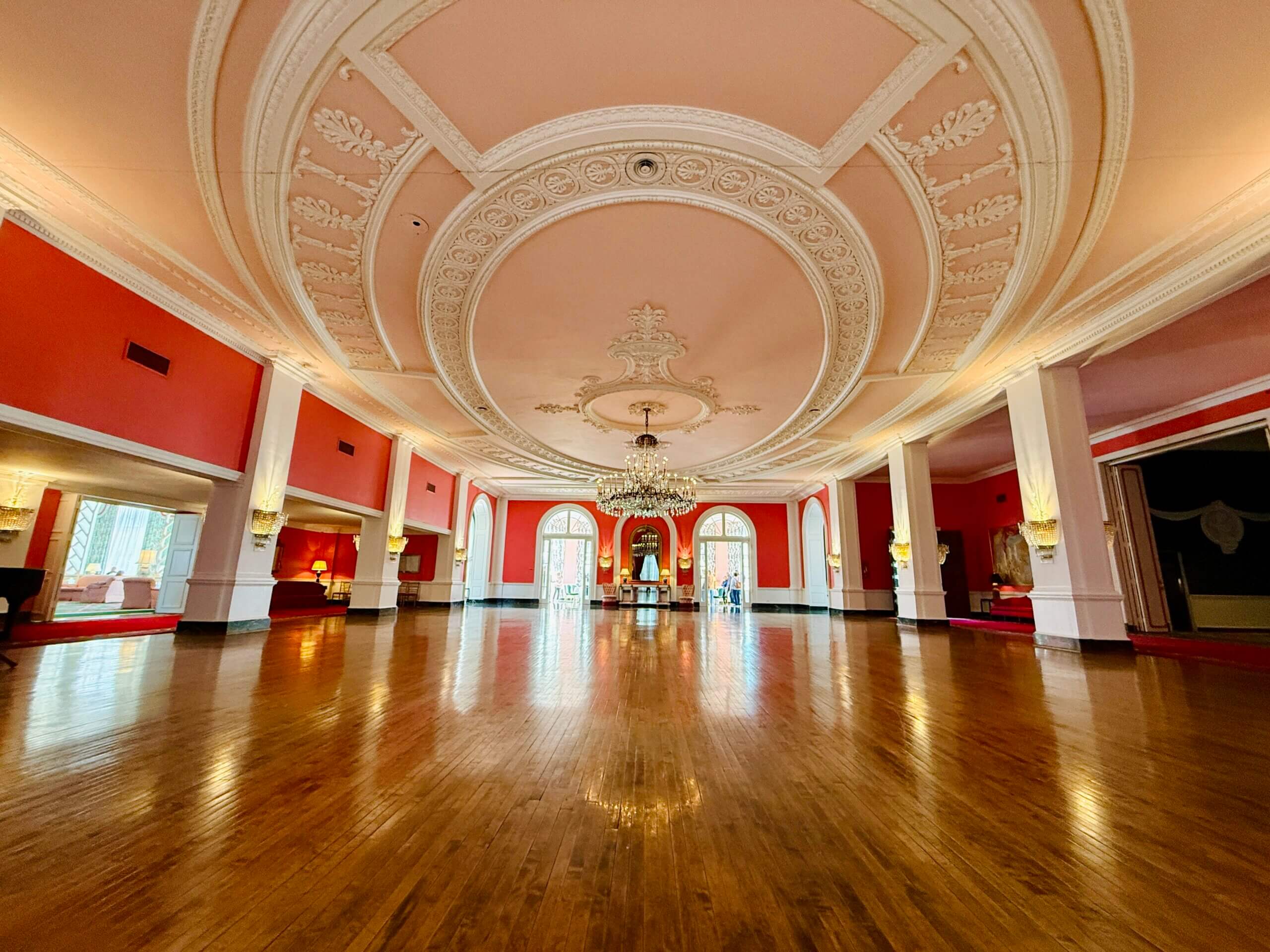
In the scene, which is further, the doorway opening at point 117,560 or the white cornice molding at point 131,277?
the doorway opening at point 117,560

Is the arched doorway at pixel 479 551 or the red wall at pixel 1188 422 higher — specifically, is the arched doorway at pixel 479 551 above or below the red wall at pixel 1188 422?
below

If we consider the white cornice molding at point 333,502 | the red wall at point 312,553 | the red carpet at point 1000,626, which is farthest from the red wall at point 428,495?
the red carpet at point 1000,626

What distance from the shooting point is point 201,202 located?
398cm

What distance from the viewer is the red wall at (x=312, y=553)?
1359 cm

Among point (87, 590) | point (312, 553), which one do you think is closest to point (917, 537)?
point (312, 553)

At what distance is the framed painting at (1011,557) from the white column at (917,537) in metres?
2.85

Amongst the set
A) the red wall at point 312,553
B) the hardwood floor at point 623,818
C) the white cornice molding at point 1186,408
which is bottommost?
the hardwood floor at point 623,818

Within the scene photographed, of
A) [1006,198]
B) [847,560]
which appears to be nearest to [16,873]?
[1006,198]

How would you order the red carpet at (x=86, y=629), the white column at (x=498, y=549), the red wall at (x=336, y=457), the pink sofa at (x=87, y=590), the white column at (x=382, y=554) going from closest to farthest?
the red carpet at (x=86, y=629), the red wall at (x=336, y=457), the white column at (x=382, y=554), the pink sofa at (x=87, y=590), the white column at (x=498, y=549)

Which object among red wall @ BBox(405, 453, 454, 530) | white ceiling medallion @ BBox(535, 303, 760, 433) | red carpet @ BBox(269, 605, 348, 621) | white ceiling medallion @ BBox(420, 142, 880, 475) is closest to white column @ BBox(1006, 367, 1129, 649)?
white ceiling medallion @ BBox(420, 142, 880, 475)

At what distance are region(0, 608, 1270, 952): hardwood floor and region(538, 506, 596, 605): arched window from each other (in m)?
13.2

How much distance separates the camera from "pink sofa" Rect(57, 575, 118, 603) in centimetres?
1163

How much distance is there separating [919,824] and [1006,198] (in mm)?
4454

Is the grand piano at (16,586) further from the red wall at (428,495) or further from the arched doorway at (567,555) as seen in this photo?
the arched doorway at (567,555)
